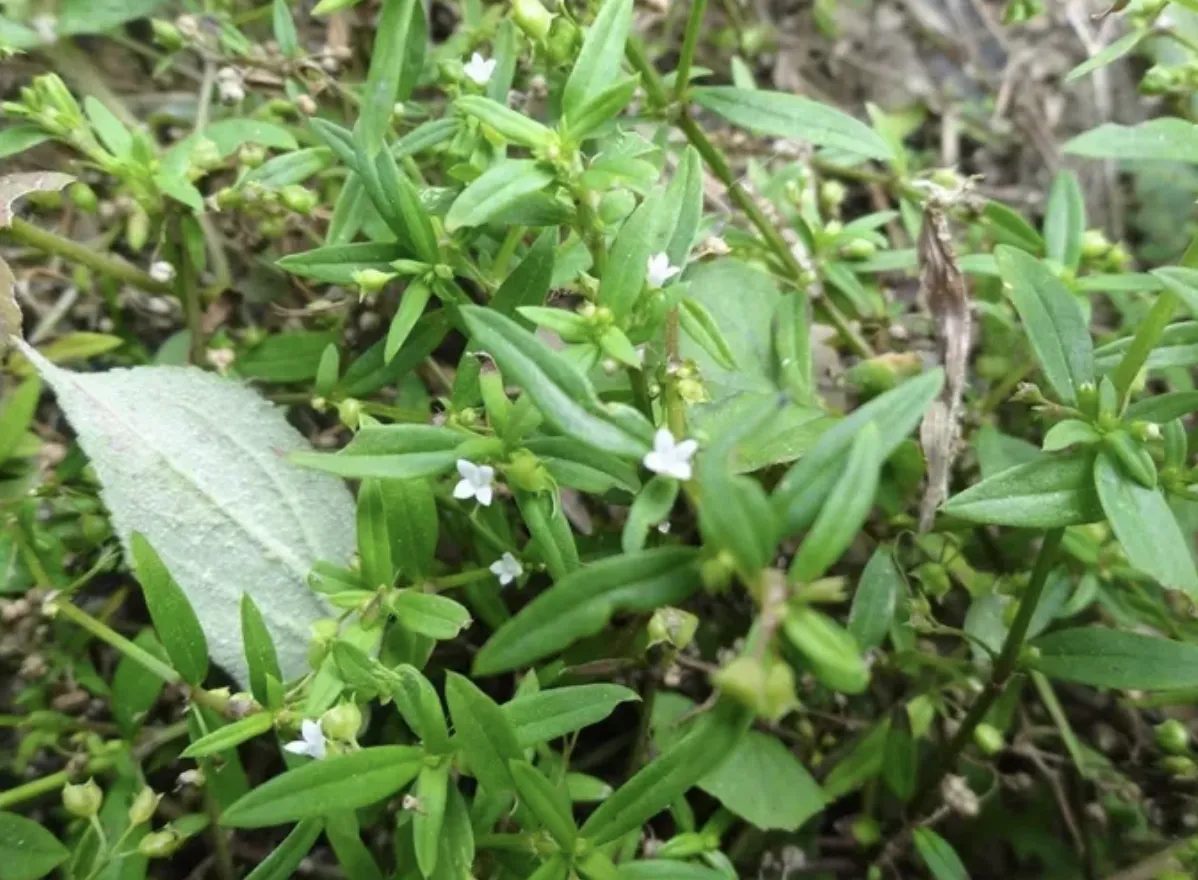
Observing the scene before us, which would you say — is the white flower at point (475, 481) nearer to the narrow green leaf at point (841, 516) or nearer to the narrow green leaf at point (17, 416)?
the narrow green leaf at point (841, 516)

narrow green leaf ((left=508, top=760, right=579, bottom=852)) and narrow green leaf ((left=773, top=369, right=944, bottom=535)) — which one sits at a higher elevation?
narrow green leaf ((left=773, top=369, right=944, bottom=535))

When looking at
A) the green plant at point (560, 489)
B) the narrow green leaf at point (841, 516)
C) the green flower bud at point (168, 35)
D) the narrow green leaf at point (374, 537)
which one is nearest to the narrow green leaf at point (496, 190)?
the green plant at point (560, 489)

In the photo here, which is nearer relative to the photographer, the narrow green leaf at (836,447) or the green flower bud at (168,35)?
the narrow green leaf at (836,447)

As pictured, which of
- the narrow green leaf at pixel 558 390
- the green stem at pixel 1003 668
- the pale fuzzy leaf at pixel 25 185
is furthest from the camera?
the pale fuzzy leaf at pixel 25 185

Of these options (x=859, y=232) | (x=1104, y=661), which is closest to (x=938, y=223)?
(x=859, y=232)

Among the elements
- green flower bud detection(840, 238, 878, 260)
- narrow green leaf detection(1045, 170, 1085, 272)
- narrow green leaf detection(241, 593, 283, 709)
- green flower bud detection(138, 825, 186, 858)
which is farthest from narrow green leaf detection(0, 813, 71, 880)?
narrow green leaf detection(1045, 170, 1085, 272)

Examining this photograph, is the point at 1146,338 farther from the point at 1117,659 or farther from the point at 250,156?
the point at 250,156

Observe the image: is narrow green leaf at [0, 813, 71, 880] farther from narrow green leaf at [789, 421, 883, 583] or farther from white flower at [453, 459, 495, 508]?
narrow green leaf at [789, 421, 883, 583]

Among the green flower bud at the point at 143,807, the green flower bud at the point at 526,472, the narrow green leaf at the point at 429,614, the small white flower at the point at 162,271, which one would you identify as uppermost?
the small white flower at the point at 162,271

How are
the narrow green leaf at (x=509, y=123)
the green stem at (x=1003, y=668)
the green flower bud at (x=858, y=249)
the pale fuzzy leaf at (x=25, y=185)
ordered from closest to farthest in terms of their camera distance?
the narrow green leaf at (x=509, y=123), the green stem at (x=1003, y=668), the pale fuzzy leaf at (x=25, y=185), the green flower bud at (x=858, y=249)
